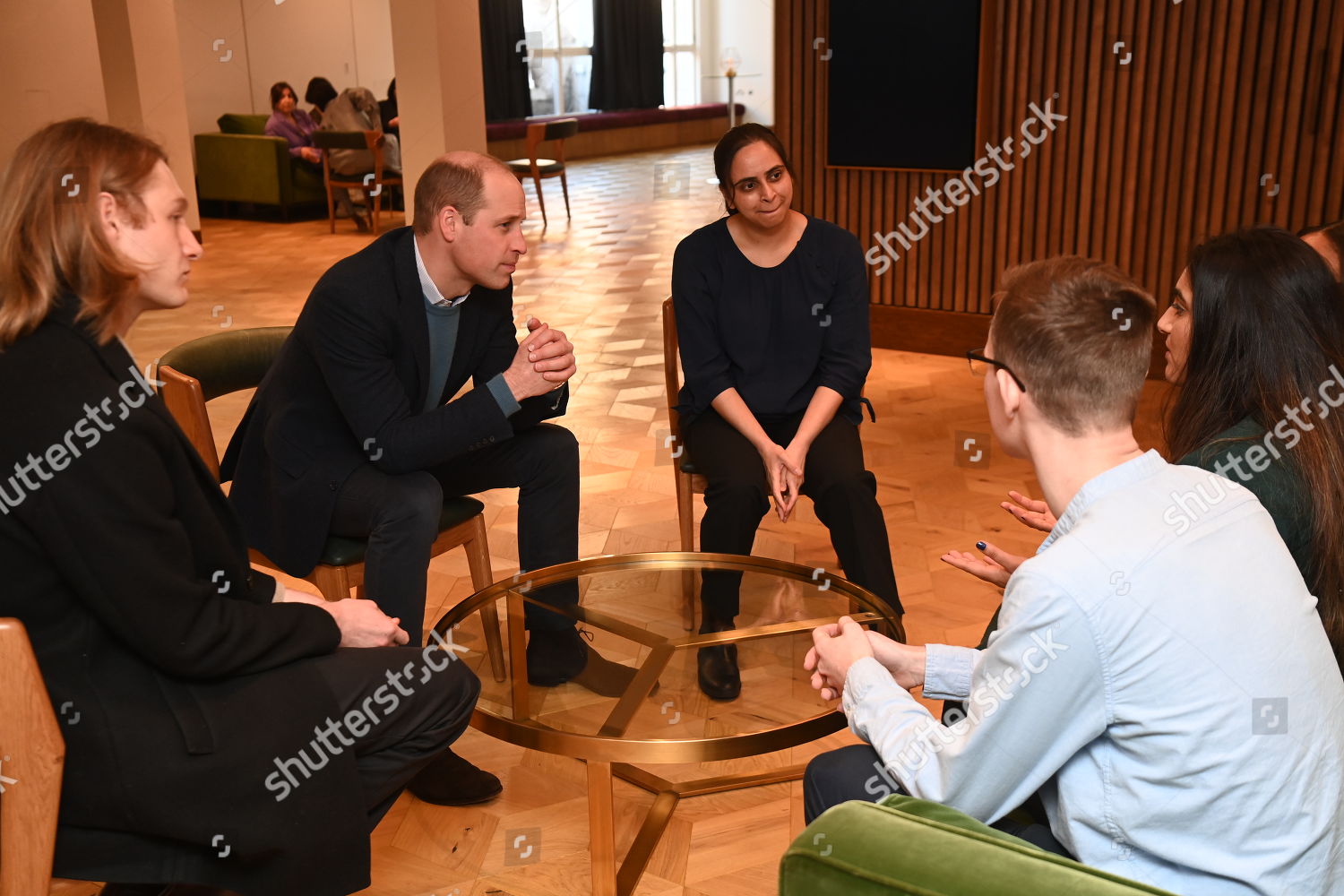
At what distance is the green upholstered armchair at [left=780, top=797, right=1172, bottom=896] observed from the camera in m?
1.00

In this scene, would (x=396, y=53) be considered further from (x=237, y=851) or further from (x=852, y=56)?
(x=237, y=851)

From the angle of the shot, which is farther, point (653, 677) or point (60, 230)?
point (653, 677)

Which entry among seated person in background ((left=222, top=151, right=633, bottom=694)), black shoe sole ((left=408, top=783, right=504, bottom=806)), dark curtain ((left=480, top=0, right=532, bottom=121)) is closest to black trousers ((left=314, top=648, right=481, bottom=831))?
black shoe sole ((left=408, top=783, right=504, bottom=806))

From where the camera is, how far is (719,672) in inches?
84.9

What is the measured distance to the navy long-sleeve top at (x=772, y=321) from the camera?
3.22 m

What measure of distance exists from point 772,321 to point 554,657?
1.39 meters

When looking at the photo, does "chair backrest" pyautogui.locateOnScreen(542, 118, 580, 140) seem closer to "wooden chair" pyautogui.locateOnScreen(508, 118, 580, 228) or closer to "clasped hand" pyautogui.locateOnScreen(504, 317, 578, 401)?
"wooden chair" pyautogui.locateOnScreen(508, 118, 580, 228)

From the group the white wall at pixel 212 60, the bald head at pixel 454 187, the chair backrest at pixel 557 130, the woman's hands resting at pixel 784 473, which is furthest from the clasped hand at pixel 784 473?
the white wall at pixel 212 60

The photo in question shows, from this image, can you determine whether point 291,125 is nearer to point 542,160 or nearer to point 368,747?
point 542,160

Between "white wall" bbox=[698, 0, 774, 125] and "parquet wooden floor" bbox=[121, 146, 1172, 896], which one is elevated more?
"white wall" bbox=[698, 0, 774, 125]

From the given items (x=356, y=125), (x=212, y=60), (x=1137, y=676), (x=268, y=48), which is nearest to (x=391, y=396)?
(x=1137, y=676)

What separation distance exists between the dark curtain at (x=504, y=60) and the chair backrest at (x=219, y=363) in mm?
13030

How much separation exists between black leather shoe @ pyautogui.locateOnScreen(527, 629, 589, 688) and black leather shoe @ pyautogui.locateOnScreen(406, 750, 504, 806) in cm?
45

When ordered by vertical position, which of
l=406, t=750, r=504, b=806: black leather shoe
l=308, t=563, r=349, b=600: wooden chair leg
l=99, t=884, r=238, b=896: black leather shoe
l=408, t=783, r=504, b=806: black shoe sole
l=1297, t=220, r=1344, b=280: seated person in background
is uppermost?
l=1297, t=220, r=1344, b=280: seated person in background
